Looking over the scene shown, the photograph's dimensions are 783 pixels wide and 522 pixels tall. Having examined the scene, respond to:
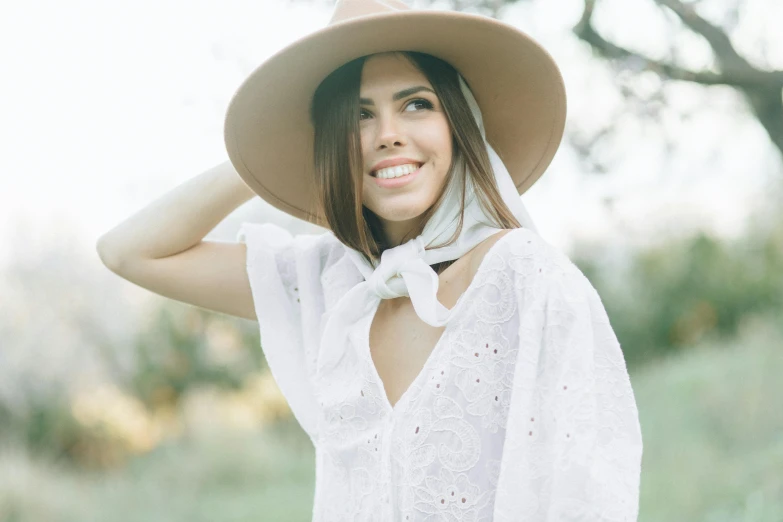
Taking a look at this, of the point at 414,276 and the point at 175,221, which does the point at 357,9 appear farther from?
the point at 175,221

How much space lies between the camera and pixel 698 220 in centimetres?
915

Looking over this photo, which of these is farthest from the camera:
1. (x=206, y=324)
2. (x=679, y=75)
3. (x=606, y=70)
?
(x=206, y=324)

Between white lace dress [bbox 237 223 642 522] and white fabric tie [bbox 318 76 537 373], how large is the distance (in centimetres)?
4

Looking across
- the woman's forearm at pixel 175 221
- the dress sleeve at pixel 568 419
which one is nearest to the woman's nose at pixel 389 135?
the dress sleeve at pixel 568 419

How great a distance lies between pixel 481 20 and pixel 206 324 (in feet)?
24.3

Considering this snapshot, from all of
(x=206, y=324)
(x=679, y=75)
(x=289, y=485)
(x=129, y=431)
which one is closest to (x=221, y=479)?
(x=289, y=485)

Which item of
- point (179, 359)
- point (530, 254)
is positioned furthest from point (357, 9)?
→ point (179, 359)

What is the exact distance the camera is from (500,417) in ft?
5.08

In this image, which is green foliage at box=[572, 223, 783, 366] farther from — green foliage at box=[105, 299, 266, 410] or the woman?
the woman

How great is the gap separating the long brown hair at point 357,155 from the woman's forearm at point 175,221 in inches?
14.0

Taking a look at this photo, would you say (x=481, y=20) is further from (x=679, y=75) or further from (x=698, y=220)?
(x=698, y=220)

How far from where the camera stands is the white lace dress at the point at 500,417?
4.53ft

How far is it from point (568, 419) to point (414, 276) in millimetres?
440

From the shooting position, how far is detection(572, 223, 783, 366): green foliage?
29.7 ft
